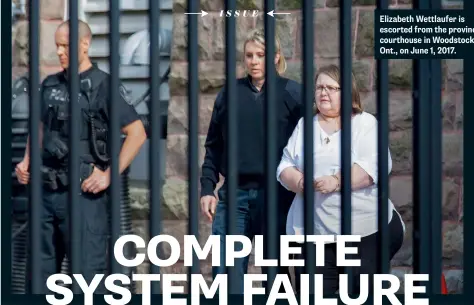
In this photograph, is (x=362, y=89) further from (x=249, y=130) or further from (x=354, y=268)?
(x=354, y=268)

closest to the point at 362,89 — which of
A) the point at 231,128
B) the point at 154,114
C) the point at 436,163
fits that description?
the point at 436,163

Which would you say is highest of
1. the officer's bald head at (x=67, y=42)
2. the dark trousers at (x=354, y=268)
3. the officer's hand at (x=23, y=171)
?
the officer's bald head at (x=67, y=42)

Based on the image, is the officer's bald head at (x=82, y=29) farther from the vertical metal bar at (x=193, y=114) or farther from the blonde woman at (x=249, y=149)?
the blonde woman at (x=249, y=149)

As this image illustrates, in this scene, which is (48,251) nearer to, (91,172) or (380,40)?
(91,172)

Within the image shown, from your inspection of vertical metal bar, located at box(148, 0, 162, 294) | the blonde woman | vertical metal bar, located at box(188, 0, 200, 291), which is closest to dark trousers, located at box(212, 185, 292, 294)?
the blonde woman

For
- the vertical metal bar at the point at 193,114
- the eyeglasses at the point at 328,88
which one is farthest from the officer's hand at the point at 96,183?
the eyeglasses at the point at 328,88

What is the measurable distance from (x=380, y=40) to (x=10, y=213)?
1.40 metres

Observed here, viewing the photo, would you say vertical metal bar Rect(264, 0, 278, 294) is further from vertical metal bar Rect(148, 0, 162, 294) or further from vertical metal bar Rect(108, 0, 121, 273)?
vertical metal bar Rect(108, 0, 121, 273)

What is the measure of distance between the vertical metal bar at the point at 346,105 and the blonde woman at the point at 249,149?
158 mm

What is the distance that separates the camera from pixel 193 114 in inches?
157

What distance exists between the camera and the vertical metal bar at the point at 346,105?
159 inches

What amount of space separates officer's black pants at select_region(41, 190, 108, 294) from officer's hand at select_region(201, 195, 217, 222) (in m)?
0.33

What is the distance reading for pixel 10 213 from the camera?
412 centimetres

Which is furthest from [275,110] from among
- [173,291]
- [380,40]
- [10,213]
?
[10,213]
